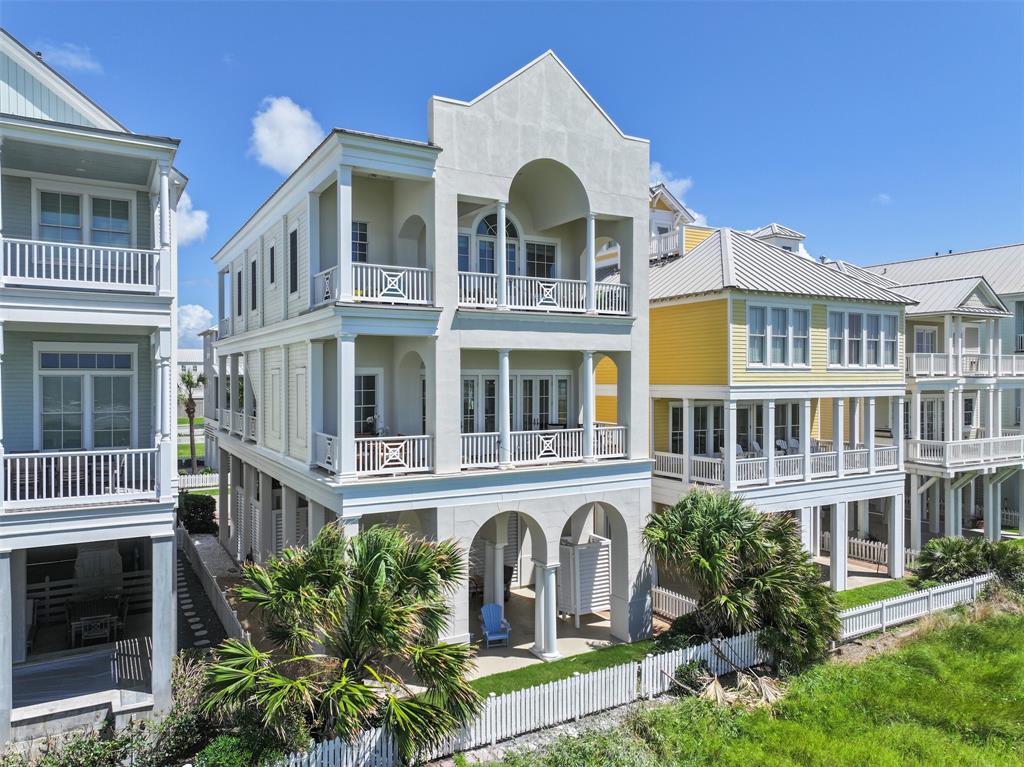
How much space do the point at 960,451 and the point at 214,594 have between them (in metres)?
27.3

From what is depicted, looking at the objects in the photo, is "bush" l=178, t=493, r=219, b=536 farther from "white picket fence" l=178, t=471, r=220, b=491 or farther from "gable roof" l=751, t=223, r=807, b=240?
"gable roof" l=751, t=223, r=807, b=240

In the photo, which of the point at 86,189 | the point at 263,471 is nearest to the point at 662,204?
the point at 263,471

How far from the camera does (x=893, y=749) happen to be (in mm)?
12875

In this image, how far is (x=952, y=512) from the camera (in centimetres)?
2816

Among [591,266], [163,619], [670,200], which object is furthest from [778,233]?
[163,619]

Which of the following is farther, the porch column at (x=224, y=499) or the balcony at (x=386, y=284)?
the porch column at (x=224, y=499)

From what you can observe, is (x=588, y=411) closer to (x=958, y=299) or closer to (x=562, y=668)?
(x=562, y=668)

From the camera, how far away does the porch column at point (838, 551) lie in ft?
74.0

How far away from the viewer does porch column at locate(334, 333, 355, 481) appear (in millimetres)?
14891

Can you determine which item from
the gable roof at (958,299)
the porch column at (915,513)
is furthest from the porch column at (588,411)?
the gable roof at (958,299)

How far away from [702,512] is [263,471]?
13.2 metres

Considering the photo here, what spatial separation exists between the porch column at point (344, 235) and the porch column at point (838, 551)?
17170mm

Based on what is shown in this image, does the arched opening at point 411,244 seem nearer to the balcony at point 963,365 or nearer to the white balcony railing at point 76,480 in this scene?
the white balcony railing at point 76,480

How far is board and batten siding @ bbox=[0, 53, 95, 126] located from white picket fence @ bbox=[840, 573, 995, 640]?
70.3ft
